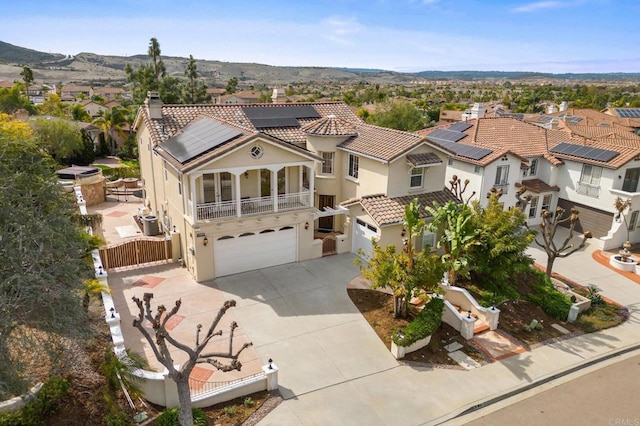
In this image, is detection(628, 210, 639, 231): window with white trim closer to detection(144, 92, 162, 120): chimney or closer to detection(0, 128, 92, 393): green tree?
detection(144, 92, 162, 120): chimney

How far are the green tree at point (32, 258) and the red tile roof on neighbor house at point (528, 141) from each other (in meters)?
22.0

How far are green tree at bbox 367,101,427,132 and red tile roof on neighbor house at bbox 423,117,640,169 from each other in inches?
572

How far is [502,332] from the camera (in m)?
18.8

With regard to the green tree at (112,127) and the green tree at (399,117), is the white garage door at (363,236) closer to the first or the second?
the green tree at (399,117)

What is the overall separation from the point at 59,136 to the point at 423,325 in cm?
4214

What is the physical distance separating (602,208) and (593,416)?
61.9 feet

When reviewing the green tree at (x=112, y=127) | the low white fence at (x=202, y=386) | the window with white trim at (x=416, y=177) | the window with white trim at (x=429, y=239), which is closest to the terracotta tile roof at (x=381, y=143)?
the window with white trim at (x=416, y=177)

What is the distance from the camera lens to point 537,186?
1217 inches

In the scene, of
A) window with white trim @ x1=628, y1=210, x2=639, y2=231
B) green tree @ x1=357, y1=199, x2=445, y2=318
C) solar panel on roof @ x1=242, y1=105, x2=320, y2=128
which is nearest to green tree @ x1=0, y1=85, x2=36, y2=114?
solar panel on roof @ x1=242, y1=105, x2=320, y2=128

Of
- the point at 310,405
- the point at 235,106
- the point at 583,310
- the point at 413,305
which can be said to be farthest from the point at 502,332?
the point at 235,106

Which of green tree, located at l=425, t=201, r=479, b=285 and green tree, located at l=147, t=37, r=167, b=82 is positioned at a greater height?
green tree, located at l=147, t=37, r=167, b=82

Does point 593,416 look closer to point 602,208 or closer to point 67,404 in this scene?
point 67,404

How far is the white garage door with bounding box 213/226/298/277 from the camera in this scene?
21.5 metres

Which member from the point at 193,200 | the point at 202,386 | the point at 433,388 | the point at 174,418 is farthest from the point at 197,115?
the point at 433,388
